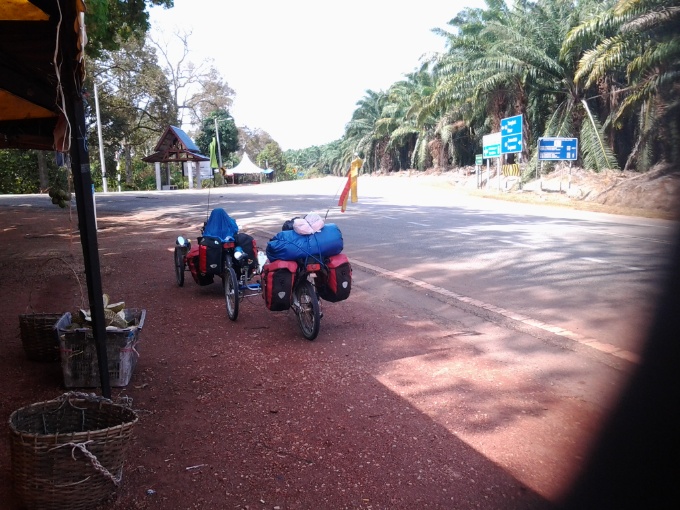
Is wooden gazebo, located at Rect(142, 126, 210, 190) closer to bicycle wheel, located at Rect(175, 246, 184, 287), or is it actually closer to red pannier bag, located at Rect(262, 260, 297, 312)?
bicycle wheel, located at Rect(175, 246, 184, 287)

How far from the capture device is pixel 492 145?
30.4 meters

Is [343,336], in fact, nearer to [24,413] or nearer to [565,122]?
[24,413]

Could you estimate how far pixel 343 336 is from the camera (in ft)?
18.8

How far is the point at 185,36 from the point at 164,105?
1007 cm

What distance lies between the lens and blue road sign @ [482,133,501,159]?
2967 centimetres

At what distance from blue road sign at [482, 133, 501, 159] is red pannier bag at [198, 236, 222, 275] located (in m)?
25.0

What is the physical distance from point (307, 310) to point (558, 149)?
74.5 ft

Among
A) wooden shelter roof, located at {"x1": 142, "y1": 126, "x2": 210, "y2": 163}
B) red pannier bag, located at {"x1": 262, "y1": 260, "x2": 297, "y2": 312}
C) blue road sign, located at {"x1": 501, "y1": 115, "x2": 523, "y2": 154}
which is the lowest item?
red pannier bag, located at {"x1": 262, "y1": 260, "x2": 297, "y2": 312}

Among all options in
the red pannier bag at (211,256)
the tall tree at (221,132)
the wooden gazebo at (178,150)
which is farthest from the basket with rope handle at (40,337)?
the tall tree at (221,132)

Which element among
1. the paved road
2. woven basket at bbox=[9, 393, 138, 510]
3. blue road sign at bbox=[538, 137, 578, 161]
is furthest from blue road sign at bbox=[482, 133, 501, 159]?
Answer: woven basket at bbox=[9, 393, 138, 510]

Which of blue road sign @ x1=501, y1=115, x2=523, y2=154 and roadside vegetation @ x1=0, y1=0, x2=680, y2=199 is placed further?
blue road sign @ x1=501, y1=115, x2=523, y2=154

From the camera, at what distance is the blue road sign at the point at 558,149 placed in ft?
82.5

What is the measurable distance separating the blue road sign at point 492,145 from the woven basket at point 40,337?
90.1 feet

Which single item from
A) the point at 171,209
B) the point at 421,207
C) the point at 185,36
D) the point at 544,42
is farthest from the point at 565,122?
the point at 185,36
